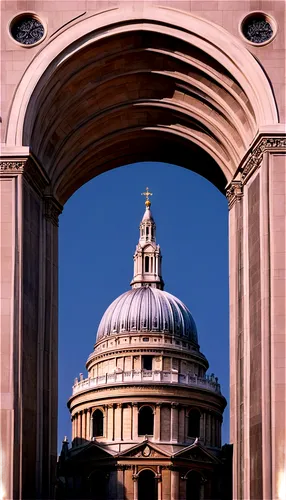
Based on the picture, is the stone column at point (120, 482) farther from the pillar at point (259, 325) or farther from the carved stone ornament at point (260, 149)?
the carved stone ornament at point (260, 149)

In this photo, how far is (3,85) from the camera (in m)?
43.1

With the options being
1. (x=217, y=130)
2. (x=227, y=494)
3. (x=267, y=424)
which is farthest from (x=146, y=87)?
(x=227, y=494)

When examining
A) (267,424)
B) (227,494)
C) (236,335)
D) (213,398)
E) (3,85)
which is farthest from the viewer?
(213,398)

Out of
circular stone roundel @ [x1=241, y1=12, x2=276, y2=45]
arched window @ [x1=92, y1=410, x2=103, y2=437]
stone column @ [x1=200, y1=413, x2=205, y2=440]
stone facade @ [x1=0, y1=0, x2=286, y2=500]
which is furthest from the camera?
arched window @ [x1=92, y1=410, x2=103, y2=437]

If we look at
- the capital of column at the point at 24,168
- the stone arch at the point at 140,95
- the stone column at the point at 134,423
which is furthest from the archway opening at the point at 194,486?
the capital of column at the point at 24,168

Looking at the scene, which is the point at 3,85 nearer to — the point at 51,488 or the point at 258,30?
the point at 258,30

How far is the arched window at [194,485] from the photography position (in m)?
165

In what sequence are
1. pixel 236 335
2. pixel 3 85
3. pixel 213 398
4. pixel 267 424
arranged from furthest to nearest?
pixel 213 398, pixel 236 335, pixel 3 85, pixel 267 424

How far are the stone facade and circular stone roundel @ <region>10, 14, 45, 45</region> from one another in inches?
10.1

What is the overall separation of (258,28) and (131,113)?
7.91 m

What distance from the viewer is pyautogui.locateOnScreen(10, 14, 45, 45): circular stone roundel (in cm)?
4372

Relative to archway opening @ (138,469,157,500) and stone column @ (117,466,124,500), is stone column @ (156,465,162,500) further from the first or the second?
stone column @ (117,466,124,500)

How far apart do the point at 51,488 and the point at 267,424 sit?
10850 millimetres

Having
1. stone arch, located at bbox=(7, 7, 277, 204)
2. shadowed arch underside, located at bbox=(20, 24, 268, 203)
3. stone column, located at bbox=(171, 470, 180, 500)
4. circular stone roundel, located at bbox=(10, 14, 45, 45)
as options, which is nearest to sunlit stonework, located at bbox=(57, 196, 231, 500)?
stone column, located at bbox=(171, 470, 180, 500)
